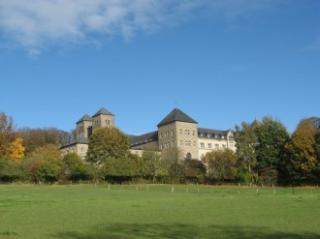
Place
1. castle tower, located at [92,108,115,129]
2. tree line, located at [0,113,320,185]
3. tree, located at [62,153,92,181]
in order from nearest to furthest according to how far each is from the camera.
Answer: tree line, located at [0,113,320,185] → tree, located at [62,153,92,181] → castle tower, located at [92,108,115,129]

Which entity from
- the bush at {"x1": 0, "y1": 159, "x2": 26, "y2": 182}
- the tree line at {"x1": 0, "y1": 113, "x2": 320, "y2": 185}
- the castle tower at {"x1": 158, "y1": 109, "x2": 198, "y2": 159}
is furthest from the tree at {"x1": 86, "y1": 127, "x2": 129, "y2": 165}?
the castle tower at {"x1": 158, "y1": 109, "x2": 198, "y2": 159}

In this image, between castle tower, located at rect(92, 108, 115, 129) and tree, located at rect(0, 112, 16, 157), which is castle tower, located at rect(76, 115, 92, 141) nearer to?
castle tower, located at rect(92, 108, 115, 129)

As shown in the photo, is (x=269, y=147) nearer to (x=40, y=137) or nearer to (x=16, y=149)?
(x=16, y=149)

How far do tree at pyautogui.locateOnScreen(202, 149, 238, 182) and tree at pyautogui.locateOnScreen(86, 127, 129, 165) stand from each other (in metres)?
19.1

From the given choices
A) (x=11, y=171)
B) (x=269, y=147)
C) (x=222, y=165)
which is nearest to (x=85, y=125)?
(x=222, y=165)

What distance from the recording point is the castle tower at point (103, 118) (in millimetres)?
164250

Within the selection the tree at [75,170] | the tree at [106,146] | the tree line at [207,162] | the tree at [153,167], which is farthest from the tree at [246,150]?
the tree at [106,146]

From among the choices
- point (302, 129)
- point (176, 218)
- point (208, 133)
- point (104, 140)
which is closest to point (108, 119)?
point (208, 133)

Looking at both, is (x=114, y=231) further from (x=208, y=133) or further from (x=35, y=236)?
(x=208, y=133)

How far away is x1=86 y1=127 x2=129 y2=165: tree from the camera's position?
116 meters

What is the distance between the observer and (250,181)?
9225 cm

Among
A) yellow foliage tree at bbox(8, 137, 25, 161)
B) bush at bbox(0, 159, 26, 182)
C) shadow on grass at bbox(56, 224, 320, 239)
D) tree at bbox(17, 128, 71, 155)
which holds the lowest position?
shadow on grass at bbox(56, 224, 320, 239)

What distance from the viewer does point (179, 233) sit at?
725 inches

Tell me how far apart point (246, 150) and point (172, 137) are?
59.6 metres
